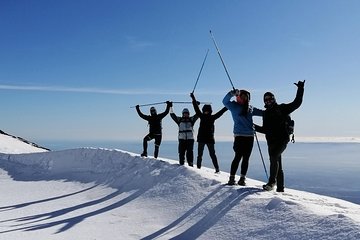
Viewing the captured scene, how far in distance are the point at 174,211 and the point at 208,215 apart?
45.0 inches

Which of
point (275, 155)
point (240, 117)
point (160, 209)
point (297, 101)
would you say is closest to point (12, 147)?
point (160, 209)

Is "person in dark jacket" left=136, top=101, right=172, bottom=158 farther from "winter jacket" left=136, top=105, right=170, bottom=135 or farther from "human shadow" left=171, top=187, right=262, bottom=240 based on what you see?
"human shadow" left=171, top=187, right=262, bottom=240

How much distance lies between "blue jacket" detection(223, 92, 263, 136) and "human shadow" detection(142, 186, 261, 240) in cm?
143

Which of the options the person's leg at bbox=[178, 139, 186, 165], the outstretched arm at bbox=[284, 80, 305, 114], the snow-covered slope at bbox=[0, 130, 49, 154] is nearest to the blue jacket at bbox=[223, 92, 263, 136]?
the outstretched arm at bbox=[284, 80, 305, 114]

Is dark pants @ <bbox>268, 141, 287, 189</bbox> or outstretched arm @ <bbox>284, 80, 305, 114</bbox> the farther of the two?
dark pants @ <bbox>268, 141, 287, 189</bbox>

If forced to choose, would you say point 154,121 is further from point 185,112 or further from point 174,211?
point 174,211

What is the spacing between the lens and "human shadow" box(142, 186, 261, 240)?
23.9ft

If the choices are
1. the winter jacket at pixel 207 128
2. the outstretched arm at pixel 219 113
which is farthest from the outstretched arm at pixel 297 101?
the winter jacket at pixel 207 128

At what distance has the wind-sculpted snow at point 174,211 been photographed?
6348mm

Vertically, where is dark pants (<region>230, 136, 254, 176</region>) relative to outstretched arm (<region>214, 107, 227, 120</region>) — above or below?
below

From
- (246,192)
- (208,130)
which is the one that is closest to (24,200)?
(208,130)

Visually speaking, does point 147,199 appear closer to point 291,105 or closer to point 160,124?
point 291,105

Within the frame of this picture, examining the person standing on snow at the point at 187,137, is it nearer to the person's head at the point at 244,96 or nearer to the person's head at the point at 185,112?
the person's head at the point at 185,112

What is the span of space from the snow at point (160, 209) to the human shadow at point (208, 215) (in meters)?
0.02
